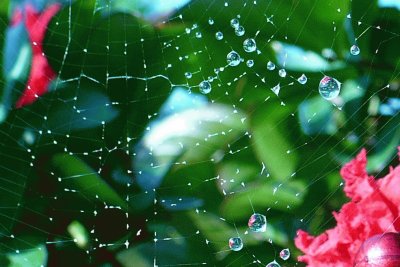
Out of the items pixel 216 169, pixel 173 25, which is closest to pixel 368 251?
pixel 216 169

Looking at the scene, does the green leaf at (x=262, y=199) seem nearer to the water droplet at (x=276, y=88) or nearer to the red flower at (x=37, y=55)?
the water droplet at (x=276, y=88)

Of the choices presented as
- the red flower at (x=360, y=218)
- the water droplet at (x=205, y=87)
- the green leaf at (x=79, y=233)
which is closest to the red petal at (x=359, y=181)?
the red flower at (x=360, y=218)

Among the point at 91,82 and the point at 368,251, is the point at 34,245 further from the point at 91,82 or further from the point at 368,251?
the point at 368,251

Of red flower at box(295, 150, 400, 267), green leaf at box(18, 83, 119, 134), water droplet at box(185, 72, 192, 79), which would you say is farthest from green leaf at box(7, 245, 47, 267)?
red flower at box(295, 150, 400, 267)

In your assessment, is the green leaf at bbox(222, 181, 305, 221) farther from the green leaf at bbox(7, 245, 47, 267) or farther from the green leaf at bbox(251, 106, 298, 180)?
the green leaf at bbox(7, 245, 47, 267)

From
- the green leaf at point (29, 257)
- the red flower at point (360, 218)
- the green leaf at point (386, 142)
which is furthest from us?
the green leaf at point (29, 257)

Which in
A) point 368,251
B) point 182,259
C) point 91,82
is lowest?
point 368,251
